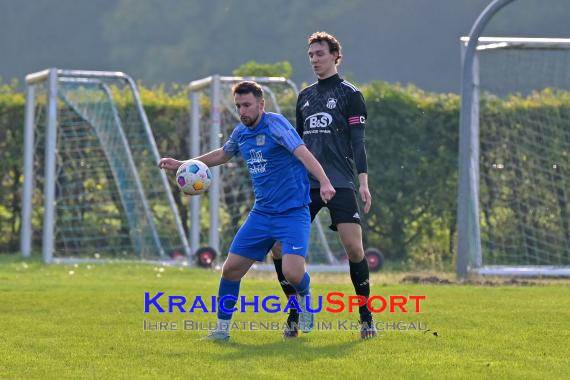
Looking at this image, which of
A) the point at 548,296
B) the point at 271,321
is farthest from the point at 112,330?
the point at 548,296

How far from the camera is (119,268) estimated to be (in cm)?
1906

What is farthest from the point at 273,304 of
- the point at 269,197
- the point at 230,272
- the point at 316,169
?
the point at 316,169

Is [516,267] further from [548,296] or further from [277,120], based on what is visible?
[277,120]

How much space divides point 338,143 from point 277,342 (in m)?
1.60

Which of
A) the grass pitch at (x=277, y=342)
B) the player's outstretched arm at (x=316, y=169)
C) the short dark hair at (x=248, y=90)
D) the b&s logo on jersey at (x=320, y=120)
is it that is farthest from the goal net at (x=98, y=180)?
the player's outstretched arm at (x=316, y=169)

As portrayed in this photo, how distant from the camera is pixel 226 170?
2109cm

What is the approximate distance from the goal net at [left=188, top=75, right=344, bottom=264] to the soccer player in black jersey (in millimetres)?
9504

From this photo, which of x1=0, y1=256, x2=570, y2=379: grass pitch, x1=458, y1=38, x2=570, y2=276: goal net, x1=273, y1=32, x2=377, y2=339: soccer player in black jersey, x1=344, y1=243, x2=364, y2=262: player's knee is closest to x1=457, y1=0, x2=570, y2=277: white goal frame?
x1=458, y1=38, x2=570, y2=276: goal net

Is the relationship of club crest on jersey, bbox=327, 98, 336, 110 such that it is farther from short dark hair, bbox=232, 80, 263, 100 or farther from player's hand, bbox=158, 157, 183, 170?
player's hand, bbox=158, 157, 183, 170

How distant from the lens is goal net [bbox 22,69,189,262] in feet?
69.8

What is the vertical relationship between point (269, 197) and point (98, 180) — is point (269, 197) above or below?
below

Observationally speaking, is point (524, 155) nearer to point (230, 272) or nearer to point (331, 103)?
point (331, 103)

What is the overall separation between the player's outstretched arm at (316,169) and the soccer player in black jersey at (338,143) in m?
0.60

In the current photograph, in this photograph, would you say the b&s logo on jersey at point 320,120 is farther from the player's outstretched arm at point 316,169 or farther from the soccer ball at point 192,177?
the soccer ball at point 192,177
